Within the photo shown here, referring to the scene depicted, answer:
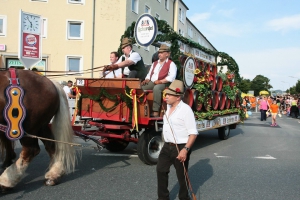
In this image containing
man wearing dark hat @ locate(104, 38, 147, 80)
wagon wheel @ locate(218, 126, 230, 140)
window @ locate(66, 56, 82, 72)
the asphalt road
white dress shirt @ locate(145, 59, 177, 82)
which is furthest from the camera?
window @ locate(66, 56, 82, 72)

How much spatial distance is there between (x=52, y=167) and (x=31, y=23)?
6.46m

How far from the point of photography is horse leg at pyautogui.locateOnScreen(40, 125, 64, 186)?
14.7 ft

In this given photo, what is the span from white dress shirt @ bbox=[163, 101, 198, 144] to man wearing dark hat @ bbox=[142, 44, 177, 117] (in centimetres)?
208

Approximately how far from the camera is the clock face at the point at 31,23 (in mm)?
9477

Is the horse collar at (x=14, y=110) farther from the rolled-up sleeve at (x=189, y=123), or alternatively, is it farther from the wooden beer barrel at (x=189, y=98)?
the wooden beer barrel at (x=189, y=98)

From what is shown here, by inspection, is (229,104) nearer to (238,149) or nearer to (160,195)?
(238,149)

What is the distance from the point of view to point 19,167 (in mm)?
4262

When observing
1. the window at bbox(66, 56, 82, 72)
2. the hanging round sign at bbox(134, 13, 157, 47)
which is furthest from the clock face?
the window at bbox(66, 56, 82, 72)

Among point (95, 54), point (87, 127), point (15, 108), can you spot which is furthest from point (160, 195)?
point (95, 54)

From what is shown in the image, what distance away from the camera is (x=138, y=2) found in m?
25.0

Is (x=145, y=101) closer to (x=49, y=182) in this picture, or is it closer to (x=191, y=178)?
(x=191, y=178)

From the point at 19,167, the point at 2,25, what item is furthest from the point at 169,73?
the point at 2,25

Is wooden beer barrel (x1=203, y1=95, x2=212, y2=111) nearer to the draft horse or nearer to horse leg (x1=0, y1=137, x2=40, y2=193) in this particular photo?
the draft horse

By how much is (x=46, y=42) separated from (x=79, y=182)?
19.6 m
